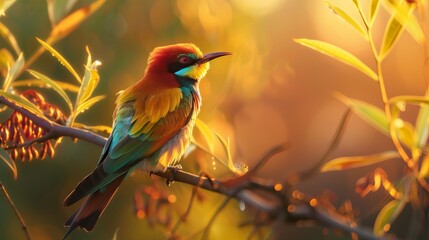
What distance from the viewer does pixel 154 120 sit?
5.29 ft

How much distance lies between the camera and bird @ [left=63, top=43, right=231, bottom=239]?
143cm

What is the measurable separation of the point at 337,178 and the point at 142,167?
7222 millimetres

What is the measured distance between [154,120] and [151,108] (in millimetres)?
34

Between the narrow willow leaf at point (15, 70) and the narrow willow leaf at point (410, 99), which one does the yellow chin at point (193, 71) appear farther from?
the narrow willow leaf at point (410, 99)

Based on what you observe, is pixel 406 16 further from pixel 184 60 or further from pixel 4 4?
pixel 184 60

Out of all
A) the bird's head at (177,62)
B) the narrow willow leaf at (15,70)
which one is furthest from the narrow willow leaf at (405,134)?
the bird's head at (177,62)

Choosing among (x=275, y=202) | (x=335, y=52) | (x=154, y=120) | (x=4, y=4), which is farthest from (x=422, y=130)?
(x=154, y=120)

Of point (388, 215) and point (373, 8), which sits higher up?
point (373, 8)

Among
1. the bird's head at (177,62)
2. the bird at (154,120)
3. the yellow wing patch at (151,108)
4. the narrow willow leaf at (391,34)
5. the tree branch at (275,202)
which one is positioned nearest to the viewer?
the tree branch at (275,202)

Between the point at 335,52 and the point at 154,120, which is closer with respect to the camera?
the point at 335,52

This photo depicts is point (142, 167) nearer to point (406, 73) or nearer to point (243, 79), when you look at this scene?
point (243, 79)

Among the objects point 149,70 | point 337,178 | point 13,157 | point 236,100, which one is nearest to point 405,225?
point 337,178

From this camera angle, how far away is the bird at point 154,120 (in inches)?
56.2

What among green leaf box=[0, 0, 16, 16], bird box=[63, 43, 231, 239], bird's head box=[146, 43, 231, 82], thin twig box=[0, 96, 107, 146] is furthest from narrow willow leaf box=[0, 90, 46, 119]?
bird's head box=[146, 43, 231, 82]
